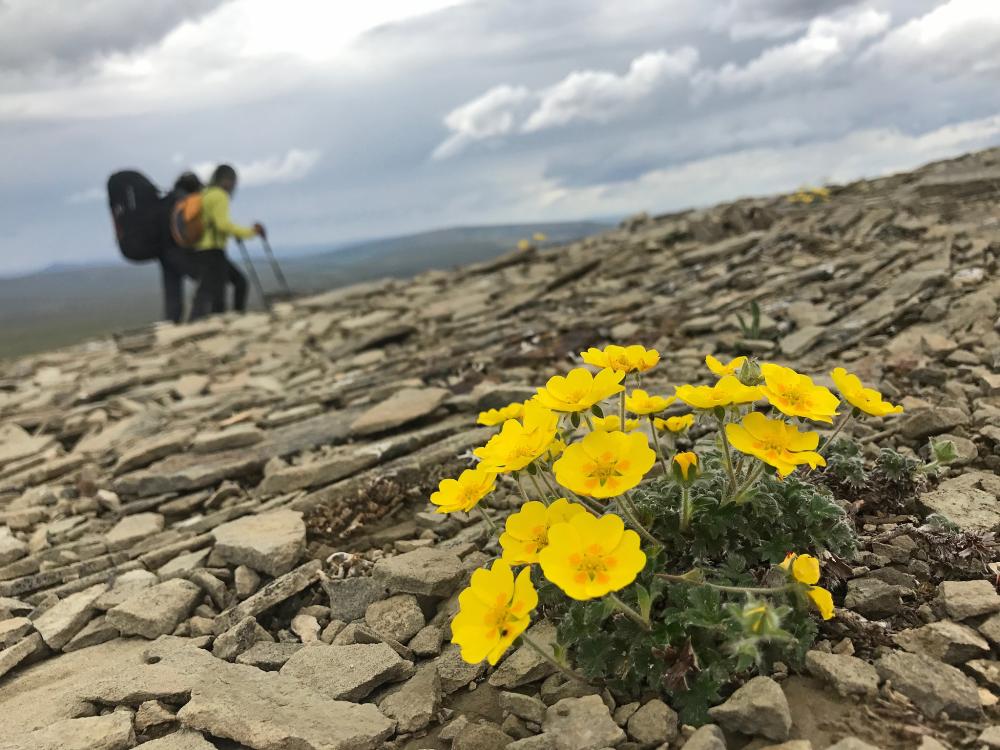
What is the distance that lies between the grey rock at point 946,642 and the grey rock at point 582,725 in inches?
46.0

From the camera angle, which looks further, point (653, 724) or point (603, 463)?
point (603, 463)

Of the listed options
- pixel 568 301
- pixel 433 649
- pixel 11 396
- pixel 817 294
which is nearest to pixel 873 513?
pixel 433 649

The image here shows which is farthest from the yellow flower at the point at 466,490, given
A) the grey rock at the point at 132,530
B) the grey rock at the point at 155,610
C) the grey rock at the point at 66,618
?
the grey rock at the point at 132,530

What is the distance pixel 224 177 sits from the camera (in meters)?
15.9

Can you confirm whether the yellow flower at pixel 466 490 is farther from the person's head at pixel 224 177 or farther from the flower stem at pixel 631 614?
the person's head at pixel 224 177

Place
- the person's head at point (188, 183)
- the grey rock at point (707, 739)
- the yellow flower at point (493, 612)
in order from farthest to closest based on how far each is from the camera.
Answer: the person's head at point (188, 183), the yellow flower at point (493, 612), the grey rock at point (707, 739)

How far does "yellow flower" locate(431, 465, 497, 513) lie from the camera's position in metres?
2.86

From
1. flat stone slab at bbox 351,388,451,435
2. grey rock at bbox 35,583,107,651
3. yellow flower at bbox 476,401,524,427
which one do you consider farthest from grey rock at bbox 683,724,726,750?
flat stone slab at bbox 351,388,451,435

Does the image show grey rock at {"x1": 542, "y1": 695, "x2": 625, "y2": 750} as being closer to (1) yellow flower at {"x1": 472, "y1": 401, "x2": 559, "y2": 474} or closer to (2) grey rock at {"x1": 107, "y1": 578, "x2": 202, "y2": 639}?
(1) yellow flower at {"x1": 472, "y1": 401, "x2": 559, "y2": 474}

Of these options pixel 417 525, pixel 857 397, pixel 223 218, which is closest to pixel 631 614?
pixel 857 397

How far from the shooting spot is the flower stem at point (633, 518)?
8.96 feet

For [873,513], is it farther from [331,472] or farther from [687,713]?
[331,472]

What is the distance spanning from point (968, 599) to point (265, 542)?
148 inches

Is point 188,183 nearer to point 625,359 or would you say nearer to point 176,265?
point 176,265
